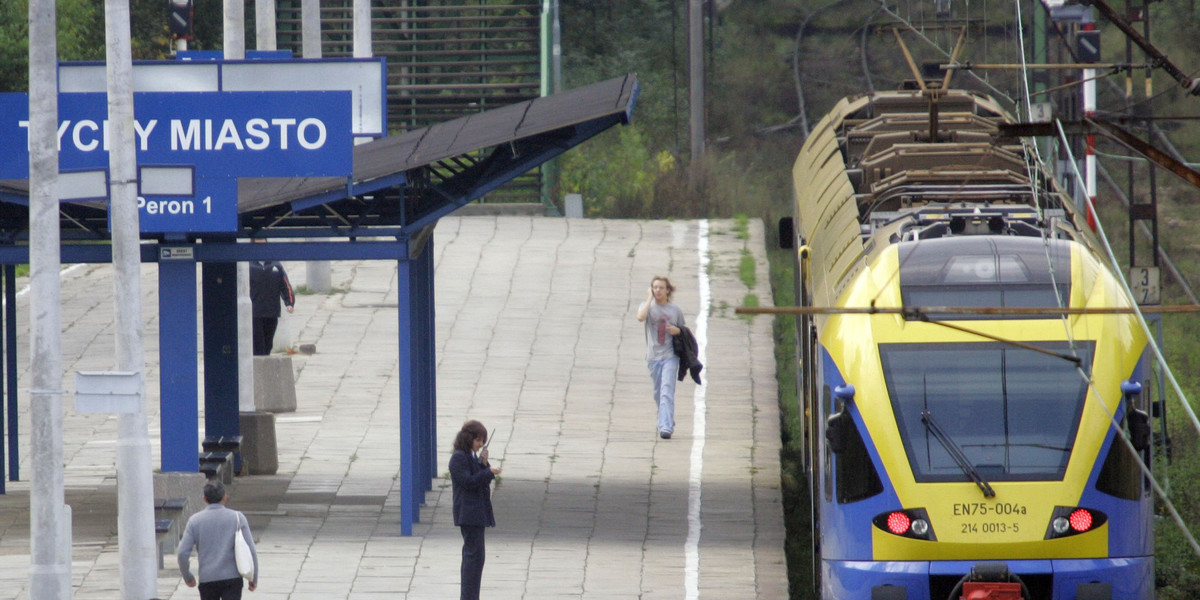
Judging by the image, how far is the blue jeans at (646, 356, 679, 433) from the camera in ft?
54.2

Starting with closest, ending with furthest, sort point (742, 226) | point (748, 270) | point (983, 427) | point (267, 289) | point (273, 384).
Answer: point (983, 427), point (273, 384), point (267, 289), point (748, 270), point (742, 226)

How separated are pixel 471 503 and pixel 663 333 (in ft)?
19.5

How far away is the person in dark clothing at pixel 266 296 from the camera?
19547 mm

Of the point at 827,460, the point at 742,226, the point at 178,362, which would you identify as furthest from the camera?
the point at 742,226

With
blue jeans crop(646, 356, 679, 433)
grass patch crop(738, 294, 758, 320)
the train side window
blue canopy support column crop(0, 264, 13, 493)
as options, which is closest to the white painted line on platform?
blue jeans crop(646, 356, 679, 433)

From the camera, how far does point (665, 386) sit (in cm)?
1656

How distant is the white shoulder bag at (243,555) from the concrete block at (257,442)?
19.4 ft

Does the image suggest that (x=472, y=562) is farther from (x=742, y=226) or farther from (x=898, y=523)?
(x=742, y=226)

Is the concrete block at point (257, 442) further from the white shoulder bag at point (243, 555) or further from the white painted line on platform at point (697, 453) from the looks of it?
the white shoulder bag at point (243, 555)

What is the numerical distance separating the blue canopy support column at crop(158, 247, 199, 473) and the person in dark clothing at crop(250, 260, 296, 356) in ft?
19.7

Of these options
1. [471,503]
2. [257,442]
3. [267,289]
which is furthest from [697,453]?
[267,289]

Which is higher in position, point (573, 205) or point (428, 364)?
point (573, 205)

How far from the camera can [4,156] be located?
12.5m

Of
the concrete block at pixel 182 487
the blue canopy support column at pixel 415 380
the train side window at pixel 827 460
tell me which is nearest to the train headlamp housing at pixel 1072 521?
the train side window at pixel 827 460
